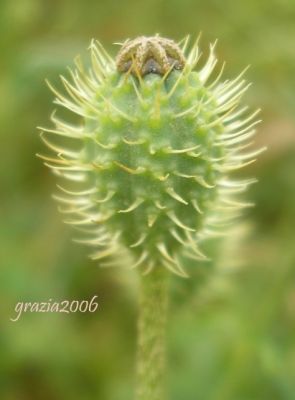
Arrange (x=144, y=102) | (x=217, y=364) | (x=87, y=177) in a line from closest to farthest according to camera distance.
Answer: (x=144, y=102)
(x=87, y=177)
(x=217, y=364)

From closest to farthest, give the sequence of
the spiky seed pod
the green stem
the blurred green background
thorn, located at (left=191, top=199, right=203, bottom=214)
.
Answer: the spiky seed pod < thorn, located at (left=191, top=199, right=203, bottom=214) < the green stem < the blurred green background

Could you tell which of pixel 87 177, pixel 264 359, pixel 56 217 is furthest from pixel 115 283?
pixel 87 177

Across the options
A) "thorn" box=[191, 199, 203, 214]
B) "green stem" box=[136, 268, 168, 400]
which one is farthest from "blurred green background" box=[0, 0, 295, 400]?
"thorn" box=[191, 199, 203, 214]

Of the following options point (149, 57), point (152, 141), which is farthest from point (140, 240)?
point (149, 57)

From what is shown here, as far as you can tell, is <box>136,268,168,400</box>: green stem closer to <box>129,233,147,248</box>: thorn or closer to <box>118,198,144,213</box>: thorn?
<box>129,233,147,248</box>: thorn

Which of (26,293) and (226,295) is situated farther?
(26,293)

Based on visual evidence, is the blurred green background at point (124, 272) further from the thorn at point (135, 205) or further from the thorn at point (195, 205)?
the thorn at point (135, 205)

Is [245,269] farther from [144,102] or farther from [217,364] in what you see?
[144,102]
